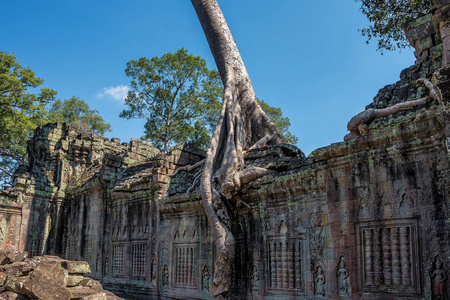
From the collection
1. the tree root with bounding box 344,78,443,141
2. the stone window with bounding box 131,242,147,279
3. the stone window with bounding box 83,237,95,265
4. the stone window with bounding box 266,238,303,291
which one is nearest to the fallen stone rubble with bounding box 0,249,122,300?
the stone window with bounding box 266,238,303,291

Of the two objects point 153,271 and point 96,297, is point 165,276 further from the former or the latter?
point 96,297

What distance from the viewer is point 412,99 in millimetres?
6043

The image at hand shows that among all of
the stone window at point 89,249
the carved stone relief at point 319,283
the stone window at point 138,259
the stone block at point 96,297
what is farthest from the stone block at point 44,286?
the stone window at point 89,249

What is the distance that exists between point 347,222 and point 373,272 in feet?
2.39

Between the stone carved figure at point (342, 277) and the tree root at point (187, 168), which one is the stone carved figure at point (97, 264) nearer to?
the tree root at point (187, 168)

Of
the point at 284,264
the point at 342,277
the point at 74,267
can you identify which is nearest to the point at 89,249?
the point at 74,267

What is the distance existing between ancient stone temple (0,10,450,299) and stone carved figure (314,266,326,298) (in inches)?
0.6

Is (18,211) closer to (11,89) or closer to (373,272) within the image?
(11,89)

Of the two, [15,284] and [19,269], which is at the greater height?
[19,269]

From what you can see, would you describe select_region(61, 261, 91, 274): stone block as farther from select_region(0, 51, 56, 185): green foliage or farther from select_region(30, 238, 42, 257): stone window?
select_region(0, 51, 56, 185): green foliage

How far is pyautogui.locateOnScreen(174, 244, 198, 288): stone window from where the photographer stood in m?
8.64

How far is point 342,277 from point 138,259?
5659 mm

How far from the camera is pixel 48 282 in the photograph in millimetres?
5656

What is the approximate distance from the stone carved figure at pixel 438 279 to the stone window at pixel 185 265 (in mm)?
4766
